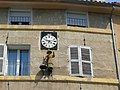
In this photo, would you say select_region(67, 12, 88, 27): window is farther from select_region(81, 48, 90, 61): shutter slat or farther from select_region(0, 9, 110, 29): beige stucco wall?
select_region(81, 48, 90, 61): shutter slat

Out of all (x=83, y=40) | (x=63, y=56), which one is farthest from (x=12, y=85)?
(x=83, y=40)

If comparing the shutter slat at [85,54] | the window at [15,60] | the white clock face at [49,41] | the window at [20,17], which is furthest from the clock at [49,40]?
the shutter slat at [85,54]

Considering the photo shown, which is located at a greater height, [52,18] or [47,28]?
[52,18]

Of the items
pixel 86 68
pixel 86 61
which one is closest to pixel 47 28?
pixel 86 61

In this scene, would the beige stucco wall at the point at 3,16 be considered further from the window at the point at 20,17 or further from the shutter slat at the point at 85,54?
the shutter slat at the point at 85,54

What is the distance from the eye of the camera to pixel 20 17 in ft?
61.8

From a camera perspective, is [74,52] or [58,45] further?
[58,45]

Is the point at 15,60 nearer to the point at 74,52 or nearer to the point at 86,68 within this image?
the point at 74,52

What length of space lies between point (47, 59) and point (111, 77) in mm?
3223

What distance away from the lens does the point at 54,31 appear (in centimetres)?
1839

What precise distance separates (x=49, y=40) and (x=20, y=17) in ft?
6.89

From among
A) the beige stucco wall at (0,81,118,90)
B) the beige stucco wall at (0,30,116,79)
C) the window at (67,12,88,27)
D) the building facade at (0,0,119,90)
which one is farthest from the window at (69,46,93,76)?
the window at (67,12,88,27)

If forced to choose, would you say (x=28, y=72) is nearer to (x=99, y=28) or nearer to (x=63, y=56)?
(x=63, y=56)

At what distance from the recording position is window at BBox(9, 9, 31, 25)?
1873 cm
